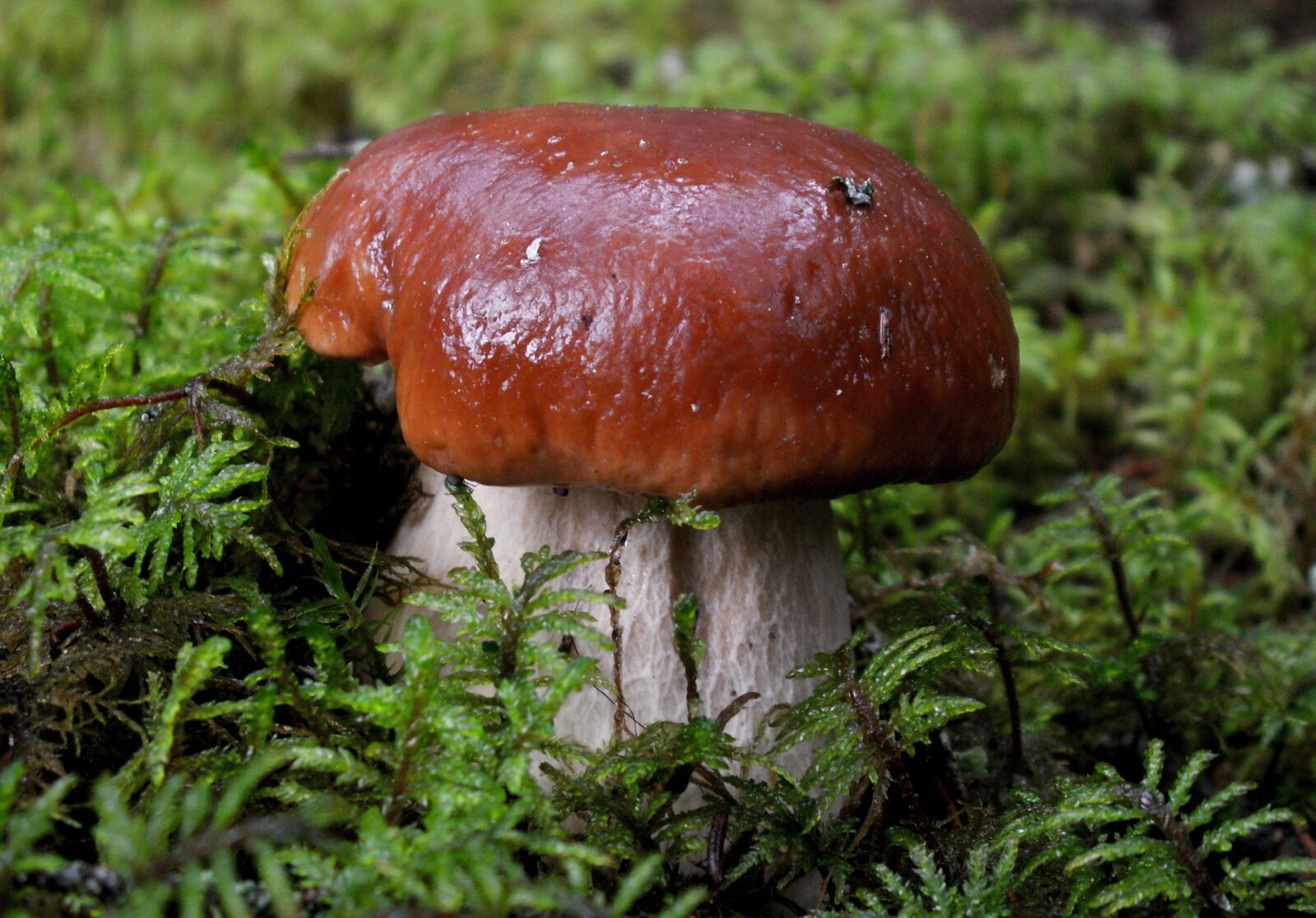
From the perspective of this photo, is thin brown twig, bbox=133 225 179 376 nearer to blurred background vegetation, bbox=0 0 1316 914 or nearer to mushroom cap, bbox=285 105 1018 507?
blurred background vegetation, bbox=0 0 1316 914

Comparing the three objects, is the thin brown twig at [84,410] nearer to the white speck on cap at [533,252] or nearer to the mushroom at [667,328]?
the mushroom at [667,328]

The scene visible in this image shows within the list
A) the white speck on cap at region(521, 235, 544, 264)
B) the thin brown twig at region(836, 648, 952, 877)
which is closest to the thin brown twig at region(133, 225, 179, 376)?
the white speck on cap at region(521, 235, 544, 264)

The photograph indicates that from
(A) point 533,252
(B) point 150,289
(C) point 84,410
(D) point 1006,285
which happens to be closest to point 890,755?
(A) point 533,252

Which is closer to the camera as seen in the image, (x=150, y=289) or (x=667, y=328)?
(x=667, y=328)

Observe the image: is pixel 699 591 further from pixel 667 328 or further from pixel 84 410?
pixel 84 410

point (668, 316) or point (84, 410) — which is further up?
point (668, 316)
